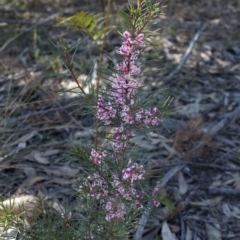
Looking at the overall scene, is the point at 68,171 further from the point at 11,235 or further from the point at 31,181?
the point at 11,235

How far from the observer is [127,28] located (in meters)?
1.61

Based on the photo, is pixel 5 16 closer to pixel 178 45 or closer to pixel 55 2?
pixel 55 2

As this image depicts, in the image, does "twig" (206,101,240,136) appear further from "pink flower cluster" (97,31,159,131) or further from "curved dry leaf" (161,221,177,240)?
"pink flower cluster" (97,31,159,131)

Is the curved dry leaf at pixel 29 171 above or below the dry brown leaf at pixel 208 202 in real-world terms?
above

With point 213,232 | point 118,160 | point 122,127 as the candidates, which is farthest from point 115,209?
point 213,232

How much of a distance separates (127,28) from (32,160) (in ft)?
4.48

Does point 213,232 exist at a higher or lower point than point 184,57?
higher

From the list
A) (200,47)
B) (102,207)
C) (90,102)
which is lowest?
(200,47)

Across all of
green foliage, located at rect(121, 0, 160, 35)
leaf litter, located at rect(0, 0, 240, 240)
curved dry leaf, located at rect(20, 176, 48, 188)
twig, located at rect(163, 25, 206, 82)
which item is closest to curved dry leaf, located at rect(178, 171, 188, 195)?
leaf litter, located at rect(0, 0, 240, 240)

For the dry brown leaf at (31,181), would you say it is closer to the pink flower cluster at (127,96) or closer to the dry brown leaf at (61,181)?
the dry brown leaf at (61,181)

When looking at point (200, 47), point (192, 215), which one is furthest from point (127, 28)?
point (200, 47)

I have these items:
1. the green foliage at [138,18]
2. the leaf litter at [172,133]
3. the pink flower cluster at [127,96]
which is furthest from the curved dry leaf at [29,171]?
the green foliage at [138,18]

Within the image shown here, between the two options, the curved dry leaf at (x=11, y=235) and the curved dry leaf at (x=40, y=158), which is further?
the curved dry leaf at (x=40, y=158)

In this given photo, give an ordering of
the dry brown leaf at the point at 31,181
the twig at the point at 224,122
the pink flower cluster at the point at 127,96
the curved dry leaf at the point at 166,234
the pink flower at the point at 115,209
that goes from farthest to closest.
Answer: the twig at the point at 224,122, the dry brown leaf at the point at 31,181, the curved dry leaf at the point at 166,234, the pink flower at the point at 115,209, the pink flower cluster at the point at 127,96
